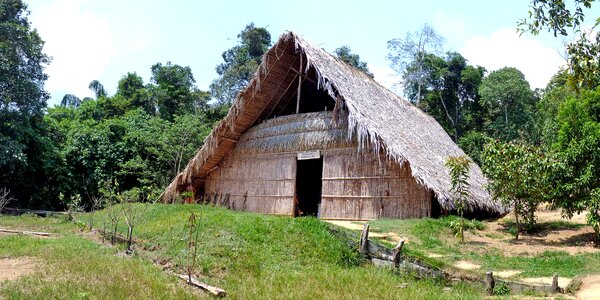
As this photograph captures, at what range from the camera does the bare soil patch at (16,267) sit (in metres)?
6.19

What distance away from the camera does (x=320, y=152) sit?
13742mm

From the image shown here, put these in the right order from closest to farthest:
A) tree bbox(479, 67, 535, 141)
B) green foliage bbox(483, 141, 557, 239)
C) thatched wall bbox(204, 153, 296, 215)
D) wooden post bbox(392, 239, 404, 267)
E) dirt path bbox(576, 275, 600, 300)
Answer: dirt path bbox(576, 275, 600, 300)
wooden post bbox(392, 239, 404, 267)
green foliage bbox(483, 141, 557, 239)
thatched wall bbox(204, 153, 296, 215)
tree bbox(479, 67, 535, 141)

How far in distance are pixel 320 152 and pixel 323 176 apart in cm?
72

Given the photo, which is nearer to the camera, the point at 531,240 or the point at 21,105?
the point at 531,240

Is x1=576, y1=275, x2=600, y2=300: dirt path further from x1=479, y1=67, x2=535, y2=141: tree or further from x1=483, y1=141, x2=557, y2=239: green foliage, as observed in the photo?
x1=479, y1=67, x2=535, y2=141: tree

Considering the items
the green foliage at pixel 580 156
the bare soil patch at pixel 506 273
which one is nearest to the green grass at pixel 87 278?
the bare soil patch at pixel 506 273

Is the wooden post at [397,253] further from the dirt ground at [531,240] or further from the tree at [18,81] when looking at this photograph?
the tree at [18,81]

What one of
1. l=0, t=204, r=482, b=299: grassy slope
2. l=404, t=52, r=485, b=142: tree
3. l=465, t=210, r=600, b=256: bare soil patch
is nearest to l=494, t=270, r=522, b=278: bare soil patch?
l=0, t=204, r=482, b=299: grassy slope

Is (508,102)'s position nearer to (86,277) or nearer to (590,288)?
(590,288)

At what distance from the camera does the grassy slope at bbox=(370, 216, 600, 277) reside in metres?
7.48

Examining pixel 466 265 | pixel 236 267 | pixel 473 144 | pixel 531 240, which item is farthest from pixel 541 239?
pixel 473 144

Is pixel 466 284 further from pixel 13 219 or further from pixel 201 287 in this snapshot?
pixel 13 219

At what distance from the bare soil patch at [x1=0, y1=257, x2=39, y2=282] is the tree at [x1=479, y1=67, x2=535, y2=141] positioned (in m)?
23.8

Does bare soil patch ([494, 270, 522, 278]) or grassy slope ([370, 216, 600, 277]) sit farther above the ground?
grassy slope ([370, 216, 600, 277])
